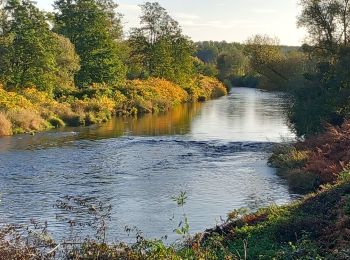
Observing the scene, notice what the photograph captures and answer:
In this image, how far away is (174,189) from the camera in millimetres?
23516

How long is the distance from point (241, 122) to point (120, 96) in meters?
18.9

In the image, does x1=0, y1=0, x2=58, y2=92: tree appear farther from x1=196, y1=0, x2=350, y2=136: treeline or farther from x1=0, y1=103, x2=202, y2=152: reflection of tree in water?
x1=196, y1=0, x2=350, y2=136: treeline

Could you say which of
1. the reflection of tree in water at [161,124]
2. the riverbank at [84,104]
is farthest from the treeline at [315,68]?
the riverbank at [84,104]

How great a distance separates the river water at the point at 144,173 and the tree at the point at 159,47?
36.6m

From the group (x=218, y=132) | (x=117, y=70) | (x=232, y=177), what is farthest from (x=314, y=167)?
(x=117, y=70)

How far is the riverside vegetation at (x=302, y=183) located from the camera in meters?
10.8

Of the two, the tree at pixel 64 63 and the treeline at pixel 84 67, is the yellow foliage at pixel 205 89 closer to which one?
the treeline at pixel 84 67

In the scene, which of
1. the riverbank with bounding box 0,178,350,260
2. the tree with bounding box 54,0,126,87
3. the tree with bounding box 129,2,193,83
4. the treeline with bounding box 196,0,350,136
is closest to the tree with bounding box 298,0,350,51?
the treeline with bounding box 196,0,350,136

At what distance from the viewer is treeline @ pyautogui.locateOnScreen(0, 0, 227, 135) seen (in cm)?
4947

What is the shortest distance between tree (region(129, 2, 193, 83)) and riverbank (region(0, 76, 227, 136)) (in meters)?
4.01

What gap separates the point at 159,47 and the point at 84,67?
707 inches

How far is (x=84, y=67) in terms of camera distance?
64.9 metres

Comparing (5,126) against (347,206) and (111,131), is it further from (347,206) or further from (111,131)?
(347,206)

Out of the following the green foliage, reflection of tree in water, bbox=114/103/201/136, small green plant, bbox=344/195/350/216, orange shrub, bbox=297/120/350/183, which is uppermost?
small green plant, bbox=344/195/350/216
